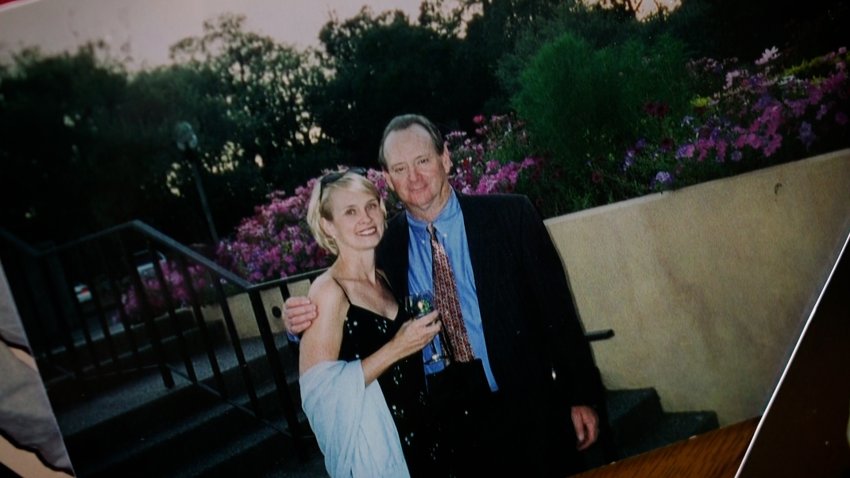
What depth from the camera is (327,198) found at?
1706 mm

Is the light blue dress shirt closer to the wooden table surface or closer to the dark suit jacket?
the dark suit jacket

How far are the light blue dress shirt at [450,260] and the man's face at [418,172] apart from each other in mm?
33

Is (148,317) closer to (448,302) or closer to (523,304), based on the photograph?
(448,302)

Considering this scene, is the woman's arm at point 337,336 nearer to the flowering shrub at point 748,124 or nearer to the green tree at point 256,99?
the green tree at point 256,99

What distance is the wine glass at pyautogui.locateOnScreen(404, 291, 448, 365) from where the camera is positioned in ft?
5.56

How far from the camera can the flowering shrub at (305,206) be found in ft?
5.68

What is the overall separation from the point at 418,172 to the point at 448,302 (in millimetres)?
429

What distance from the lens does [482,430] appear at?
179 centimetres

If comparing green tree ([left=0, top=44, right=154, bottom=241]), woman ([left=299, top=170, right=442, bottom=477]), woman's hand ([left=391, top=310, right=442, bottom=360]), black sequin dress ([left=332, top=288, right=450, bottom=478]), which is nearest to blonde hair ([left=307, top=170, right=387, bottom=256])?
woman ([left=299, top=170, right=442, bottom=477])

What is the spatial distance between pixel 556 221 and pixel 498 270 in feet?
0.97

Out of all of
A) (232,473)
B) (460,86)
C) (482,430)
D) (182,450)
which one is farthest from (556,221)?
(182,450)

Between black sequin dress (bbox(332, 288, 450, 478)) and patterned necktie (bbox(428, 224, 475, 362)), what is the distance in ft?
0.41

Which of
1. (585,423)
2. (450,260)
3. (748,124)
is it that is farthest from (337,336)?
(748,124)

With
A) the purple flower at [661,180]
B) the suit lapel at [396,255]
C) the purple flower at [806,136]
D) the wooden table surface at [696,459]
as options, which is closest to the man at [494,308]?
the suit lapel at [396,255]
